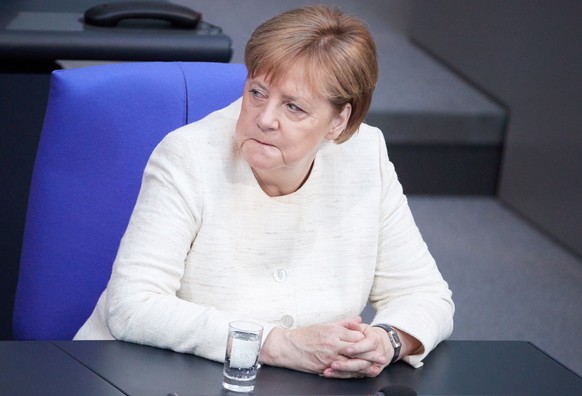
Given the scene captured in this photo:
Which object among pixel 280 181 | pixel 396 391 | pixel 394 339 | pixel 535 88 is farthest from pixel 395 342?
pixel 535 88

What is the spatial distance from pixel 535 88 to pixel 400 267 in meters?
2.92

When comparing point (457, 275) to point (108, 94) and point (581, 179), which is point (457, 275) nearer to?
point (581, 179)

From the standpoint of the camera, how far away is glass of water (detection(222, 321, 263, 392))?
1466 millimetres

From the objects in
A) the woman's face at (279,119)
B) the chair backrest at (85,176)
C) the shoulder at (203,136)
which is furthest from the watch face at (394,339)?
the chair backrest at (85,176)

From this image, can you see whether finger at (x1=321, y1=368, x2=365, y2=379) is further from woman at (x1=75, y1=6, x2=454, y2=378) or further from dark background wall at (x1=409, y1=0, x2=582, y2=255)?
dark background wall at (x1=409, y1=0, x2=582, y2=255)

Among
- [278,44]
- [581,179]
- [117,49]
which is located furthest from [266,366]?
[581,179]

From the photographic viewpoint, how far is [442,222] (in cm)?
459

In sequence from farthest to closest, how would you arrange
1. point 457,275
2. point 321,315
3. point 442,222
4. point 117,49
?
point 442,222 → point 457,275 → point 117,49 → point 321,315

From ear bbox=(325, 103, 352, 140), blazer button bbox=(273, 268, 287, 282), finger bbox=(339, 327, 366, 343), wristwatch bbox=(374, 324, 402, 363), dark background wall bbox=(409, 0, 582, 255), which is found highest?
ear bbox=(325, 103, 352, 140)

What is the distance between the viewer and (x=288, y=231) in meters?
1.86

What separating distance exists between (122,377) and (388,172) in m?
0.71

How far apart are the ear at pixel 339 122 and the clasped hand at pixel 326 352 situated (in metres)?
0.38

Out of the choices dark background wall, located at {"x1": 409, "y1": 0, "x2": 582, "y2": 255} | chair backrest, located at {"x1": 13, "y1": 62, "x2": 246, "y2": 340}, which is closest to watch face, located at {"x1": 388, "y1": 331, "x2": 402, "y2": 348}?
chair backrest, located at {"x1": 13, "y1": 62, "x2": 246, "y2": 340}

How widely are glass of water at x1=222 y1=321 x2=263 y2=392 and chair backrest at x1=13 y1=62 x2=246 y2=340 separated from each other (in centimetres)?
70
